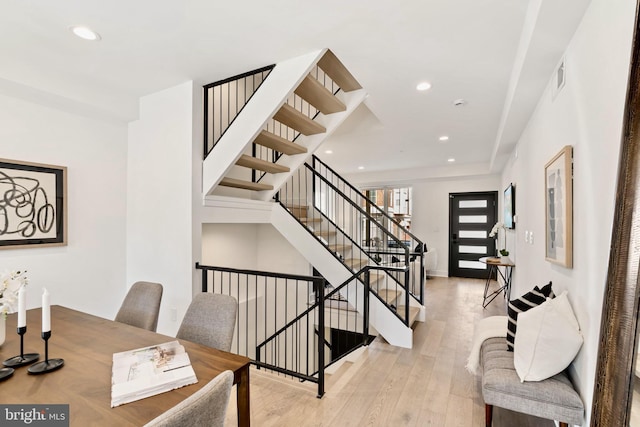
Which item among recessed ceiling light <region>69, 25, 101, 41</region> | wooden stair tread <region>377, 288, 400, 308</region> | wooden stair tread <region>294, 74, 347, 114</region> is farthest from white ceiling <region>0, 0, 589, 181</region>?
wooden stair tread <region>377, 288, 400, 308</region>

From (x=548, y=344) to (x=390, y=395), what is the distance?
120cm

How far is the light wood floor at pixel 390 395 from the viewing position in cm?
202

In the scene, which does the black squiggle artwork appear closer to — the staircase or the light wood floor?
the staircase

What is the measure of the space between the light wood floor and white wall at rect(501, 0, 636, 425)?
83cm

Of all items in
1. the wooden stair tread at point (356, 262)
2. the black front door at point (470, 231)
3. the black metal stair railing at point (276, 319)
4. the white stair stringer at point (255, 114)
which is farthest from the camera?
the black front door at point (470, 231)

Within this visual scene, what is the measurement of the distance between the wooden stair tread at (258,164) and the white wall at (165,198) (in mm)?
457

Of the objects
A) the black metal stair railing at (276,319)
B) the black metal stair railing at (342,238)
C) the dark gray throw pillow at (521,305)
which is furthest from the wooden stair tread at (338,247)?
the dark gray throw pillow at (521,305)

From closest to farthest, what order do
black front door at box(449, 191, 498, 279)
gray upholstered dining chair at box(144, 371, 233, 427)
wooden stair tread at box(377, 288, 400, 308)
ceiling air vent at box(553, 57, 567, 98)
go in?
gray upholstered dining chair at box(144, 371, 233, 427) < ceiling air vent at box(553, 57, 567, 98) < wooden stair tread at box(377, 288, 400, 308) < black front door at box(449, 191, 498, 279)

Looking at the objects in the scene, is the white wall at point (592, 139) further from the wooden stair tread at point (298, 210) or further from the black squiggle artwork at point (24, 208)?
the black squiggle artwork at point (24, 208)

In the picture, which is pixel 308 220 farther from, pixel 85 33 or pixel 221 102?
pixel 85 33

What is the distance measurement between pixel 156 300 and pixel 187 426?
5.34ft

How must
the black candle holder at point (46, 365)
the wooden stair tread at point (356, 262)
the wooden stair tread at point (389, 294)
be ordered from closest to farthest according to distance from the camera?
the black candle holder at point (46, 365) → the wooden stair tread at point (389, 294) → the wooden stair tread at point (356, 262)

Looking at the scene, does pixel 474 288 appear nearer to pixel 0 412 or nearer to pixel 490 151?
pixel 490 151

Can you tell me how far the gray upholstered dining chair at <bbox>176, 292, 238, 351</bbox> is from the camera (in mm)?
1719
